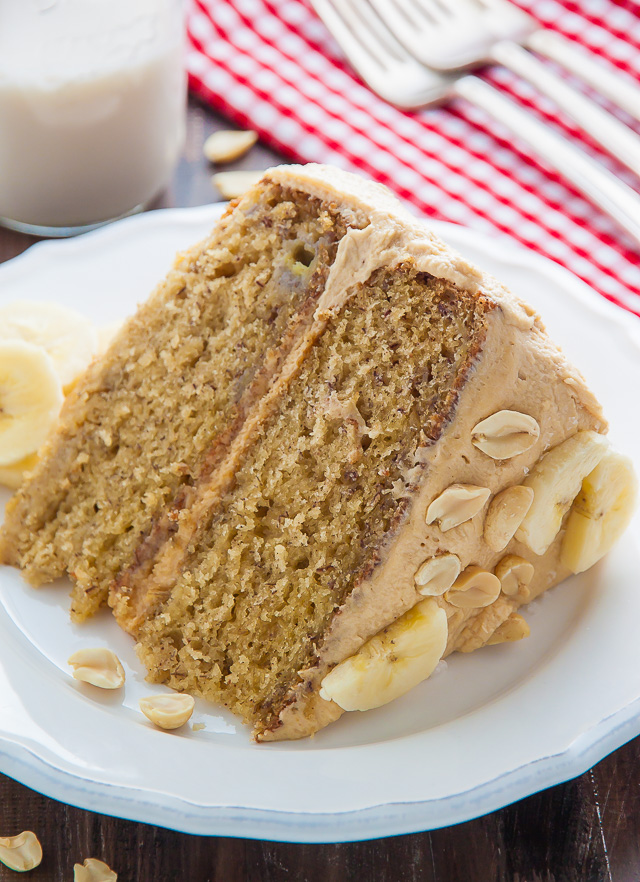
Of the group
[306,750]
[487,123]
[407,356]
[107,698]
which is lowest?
[107,698]

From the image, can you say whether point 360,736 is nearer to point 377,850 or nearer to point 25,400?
point 377,850

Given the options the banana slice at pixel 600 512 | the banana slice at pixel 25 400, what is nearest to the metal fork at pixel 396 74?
the banana slice at pixel 600 512

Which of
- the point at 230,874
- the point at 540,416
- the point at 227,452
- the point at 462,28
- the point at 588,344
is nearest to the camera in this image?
the point at 230,874

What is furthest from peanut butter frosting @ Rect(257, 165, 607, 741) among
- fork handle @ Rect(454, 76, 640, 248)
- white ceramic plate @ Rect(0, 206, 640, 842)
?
fork handle @ Rect(454, 76, 640, 248)

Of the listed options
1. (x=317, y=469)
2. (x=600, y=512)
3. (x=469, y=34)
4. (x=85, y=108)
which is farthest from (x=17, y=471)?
(x=469, y=34)

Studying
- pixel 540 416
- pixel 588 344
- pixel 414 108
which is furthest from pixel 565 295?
pixel 414 108

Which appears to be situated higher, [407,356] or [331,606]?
[407,356]

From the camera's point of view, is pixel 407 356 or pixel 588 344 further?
pixel 588 344

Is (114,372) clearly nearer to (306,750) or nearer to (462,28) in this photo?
(306,750)
